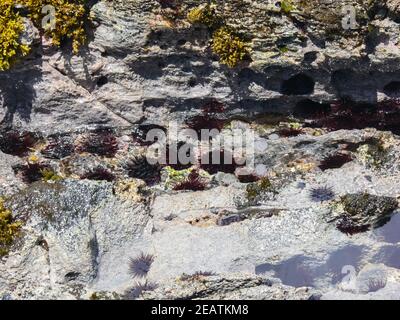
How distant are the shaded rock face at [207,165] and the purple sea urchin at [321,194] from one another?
39mm

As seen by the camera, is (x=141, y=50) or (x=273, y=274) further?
(x=141, y=50)

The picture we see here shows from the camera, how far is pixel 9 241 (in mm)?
16188

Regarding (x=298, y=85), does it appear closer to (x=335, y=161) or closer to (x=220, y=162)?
(x=335, y=161)

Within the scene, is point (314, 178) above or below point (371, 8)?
below

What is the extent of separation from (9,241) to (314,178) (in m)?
7.42

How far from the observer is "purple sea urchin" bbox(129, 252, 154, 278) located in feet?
53.1

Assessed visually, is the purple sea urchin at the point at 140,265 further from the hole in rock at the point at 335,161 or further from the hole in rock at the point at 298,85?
the hole in rock at the point at 298,85

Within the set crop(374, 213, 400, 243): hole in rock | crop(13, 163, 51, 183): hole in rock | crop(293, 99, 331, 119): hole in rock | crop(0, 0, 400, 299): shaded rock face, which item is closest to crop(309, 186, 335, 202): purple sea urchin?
crop(0, 0, 400, 299): shaded rock face

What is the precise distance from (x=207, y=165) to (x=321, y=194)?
3019mm

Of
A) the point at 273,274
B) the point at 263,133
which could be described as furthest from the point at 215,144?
the point at 273,274

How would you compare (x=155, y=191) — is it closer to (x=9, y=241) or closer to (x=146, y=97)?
(x=146, y=97)

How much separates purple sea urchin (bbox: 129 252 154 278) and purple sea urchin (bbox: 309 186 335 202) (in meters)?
4.15

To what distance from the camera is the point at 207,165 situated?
1862 cm
